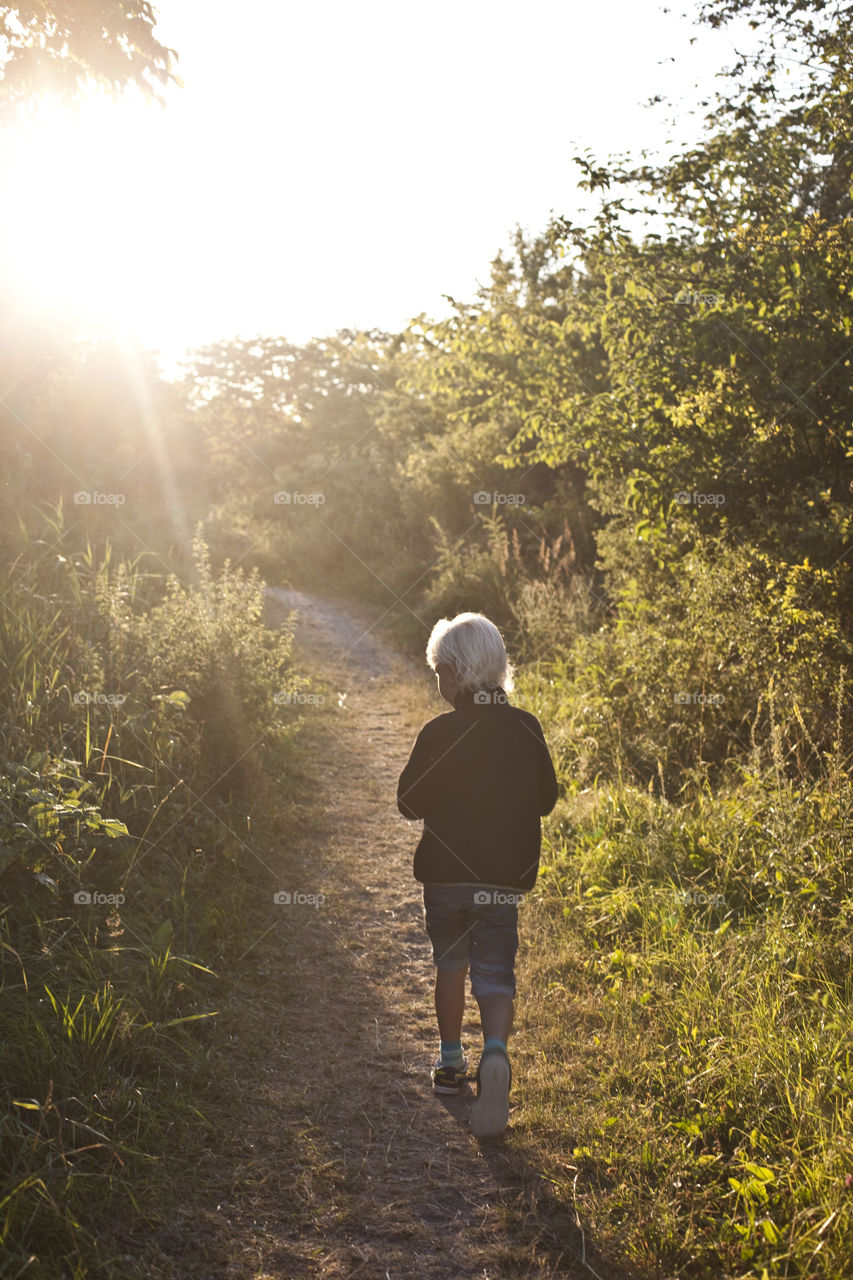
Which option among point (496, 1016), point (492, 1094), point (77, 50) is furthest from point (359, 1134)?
point (77, 50)

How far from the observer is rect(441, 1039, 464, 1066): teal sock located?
11.9 ft

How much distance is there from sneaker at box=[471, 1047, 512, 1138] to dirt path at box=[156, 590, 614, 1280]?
0.11 m

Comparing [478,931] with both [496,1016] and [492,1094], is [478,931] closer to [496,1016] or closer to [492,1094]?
[496,1016]

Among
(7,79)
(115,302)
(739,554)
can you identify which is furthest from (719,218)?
(115,302)

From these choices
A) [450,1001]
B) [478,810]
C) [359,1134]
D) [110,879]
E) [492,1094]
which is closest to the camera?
[492,1094]

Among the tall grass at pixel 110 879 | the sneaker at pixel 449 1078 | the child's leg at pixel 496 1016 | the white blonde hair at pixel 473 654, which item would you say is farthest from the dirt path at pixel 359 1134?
the white blonde hair at pixel 473 654

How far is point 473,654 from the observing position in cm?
349

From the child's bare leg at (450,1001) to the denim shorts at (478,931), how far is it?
0.04 meters

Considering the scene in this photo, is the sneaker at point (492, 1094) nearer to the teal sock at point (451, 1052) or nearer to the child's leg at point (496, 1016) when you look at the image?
the child's leg at point (496, 1016)

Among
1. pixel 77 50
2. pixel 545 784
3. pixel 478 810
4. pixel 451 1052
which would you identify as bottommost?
pixel 451 1052

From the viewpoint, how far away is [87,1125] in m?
2.88

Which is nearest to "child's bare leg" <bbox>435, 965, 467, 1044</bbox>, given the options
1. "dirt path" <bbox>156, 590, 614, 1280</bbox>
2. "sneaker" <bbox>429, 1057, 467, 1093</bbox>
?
"sneaker" <bbox>429, 1057, 467, 1093</bbox>

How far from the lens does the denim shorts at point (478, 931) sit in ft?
11.5

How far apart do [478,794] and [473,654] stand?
55 centimetres
